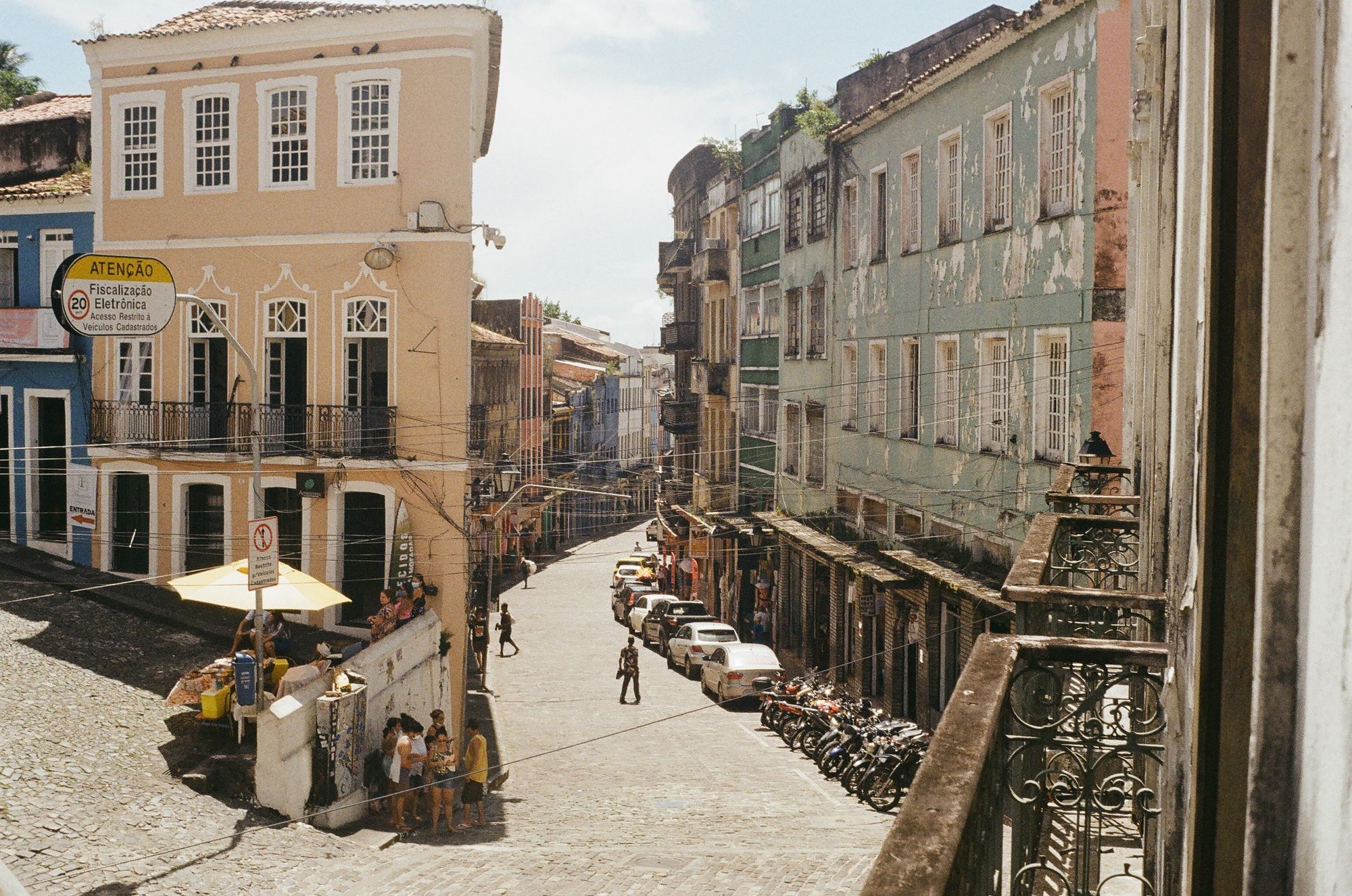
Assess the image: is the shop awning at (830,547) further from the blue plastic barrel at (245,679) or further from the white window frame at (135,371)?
the white window frame at (135,371)

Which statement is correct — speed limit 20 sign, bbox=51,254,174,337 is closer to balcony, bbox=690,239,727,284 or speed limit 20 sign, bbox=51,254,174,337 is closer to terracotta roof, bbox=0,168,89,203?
terracotta roof, bbox=0,168,89,203

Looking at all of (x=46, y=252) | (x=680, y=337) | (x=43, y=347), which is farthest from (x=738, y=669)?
(x=680, y=337)

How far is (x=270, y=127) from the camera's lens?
25.1 meters

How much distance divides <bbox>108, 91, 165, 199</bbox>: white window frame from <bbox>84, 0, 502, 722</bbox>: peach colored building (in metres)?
0.04

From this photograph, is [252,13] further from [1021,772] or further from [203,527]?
[1021,772]

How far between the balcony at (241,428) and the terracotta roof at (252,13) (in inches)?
279

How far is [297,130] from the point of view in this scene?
24969mm

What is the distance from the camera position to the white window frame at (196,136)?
82.8 feet

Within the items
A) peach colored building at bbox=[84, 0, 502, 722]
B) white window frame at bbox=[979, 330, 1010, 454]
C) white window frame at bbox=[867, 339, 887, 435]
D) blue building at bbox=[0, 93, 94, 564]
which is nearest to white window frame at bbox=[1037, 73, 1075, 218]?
white window frame at bbox=[979, 330, 1010, 454]

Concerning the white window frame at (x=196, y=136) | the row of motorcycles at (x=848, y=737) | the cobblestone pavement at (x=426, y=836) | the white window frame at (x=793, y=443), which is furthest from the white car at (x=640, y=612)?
the white window frame at (x=196, y=136)

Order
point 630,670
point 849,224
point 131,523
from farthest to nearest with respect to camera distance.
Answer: point 849,224 → point 131,523 → point 630,670

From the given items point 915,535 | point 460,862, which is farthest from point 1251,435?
point 915,535

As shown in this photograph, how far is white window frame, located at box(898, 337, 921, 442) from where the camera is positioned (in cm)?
2408

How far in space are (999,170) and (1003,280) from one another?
1835 mm
